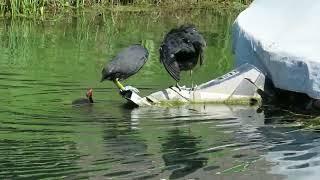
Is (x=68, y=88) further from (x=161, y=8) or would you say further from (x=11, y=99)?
(x=161, y=8)

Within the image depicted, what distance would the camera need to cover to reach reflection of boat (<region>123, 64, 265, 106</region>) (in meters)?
7.32

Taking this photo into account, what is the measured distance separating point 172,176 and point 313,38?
275 centimetres

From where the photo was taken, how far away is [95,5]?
19000mm

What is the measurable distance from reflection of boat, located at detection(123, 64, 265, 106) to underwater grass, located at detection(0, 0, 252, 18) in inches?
369

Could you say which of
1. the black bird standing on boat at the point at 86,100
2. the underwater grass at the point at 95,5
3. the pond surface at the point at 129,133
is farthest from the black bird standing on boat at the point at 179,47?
the underwater grass at the point at 95,5

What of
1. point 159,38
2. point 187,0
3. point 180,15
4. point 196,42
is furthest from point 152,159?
point 187,0

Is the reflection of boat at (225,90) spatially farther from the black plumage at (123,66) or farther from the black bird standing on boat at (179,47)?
the black plumage at (123,66)

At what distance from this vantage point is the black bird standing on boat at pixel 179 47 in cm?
724

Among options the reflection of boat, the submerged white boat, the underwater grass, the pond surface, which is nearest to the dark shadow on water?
the pond surface

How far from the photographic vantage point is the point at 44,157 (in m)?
5.23

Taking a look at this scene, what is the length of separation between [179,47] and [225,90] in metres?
0.67

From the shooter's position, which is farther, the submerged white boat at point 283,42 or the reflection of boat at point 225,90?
the reflection of boat at point 225,90

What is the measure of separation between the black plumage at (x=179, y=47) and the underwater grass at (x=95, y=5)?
9.27 metres

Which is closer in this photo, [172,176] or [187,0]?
[172,176]
